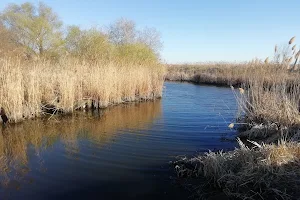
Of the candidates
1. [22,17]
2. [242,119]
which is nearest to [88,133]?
[242,119]

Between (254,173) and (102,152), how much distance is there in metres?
3.10

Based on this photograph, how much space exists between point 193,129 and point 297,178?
3.98 metres

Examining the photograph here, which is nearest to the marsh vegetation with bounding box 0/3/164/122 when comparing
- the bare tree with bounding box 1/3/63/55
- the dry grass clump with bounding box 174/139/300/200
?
the dry grass clump with bounding box 174/139/300/200

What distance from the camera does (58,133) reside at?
675 centimetres

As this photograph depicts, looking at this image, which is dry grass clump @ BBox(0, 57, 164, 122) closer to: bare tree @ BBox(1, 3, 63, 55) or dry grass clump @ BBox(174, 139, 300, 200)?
dry grass clump @ BBox(174, 139, 300, 200)

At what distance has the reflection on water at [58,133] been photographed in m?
4.59

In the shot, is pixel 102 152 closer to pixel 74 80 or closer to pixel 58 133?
pixel 58 133

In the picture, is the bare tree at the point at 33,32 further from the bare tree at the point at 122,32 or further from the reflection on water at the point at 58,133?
the reflection on water at the point at 58,133

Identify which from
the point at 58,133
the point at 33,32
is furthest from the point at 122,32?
the point at 58,133

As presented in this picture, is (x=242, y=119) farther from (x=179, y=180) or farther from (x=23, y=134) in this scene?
(x=23, y=134)

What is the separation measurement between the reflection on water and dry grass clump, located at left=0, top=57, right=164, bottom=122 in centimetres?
60

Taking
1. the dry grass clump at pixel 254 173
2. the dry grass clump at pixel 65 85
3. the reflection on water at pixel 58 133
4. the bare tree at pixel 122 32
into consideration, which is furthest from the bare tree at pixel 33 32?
the dry grass clump at pixel 254 173

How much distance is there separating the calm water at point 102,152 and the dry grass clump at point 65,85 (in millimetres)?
717

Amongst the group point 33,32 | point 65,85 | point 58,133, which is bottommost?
point 58,133
